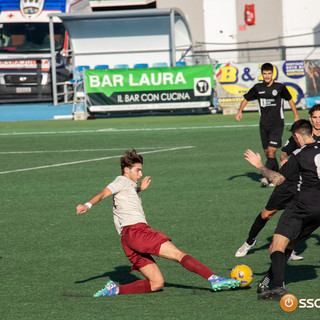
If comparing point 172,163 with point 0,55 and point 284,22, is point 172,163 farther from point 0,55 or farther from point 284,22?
point 284,22

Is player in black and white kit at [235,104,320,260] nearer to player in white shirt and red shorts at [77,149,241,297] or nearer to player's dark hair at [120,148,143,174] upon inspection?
player in white shirt and red shorts at [77,149,241,297]

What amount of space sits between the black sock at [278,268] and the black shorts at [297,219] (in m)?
0.23

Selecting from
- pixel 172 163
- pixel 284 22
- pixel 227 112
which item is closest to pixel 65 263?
pixel 172 163

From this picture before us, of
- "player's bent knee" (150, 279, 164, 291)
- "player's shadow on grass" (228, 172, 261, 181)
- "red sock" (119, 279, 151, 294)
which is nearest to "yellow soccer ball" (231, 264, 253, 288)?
"player's bent knee" (150, 279, 164, 291)

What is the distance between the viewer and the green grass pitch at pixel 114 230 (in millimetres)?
7152

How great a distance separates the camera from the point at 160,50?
3412 centimetres

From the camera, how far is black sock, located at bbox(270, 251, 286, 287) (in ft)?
22.8

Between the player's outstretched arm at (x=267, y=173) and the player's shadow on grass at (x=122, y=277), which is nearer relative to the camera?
the player's outstretched arm at (x=267, y=173)

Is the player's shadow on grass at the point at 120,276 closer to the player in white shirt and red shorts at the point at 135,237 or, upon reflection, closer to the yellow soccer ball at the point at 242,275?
the player in white shirt and red shorts at the point at 135,237

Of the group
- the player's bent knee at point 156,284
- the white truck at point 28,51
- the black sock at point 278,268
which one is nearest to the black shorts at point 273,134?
the player's bent knee at point 156,284

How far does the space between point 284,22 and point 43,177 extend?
3190 centimetres

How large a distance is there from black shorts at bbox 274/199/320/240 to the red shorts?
120 centimetres

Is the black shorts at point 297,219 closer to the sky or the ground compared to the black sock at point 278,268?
closer to the sky

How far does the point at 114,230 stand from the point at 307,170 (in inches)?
169
